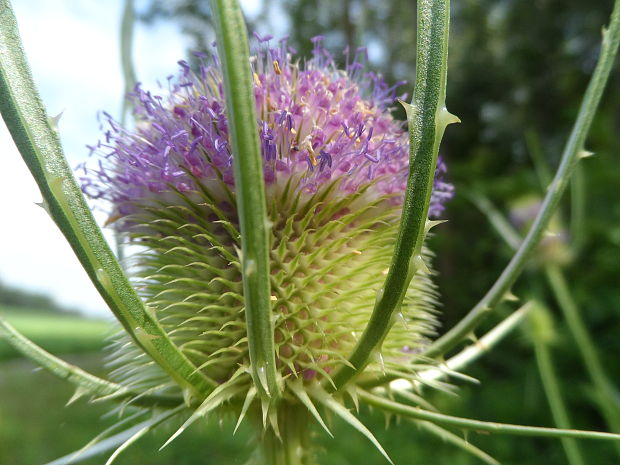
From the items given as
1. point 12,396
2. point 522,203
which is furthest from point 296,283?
point 12,396

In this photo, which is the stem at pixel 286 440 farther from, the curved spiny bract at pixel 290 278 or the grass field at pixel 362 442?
the grass field at pixel 362 442

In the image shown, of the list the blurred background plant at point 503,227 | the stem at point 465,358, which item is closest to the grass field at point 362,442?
the blurred background plant at point 503,227

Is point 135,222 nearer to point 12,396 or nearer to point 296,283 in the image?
point 296,283

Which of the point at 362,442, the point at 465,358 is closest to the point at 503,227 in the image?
the point at 465,358

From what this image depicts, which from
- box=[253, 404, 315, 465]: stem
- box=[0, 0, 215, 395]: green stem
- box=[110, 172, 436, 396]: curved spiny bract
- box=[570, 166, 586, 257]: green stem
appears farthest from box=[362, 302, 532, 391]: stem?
box=[570, 166, 586, 257]: green stem

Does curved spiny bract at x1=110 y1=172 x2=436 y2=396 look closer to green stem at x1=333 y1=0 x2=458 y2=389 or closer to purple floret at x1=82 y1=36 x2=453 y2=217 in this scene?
purple floret at x1=82 y1=36 x2=453 y2=217

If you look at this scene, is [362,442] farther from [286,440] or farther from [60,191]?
[60,191]
